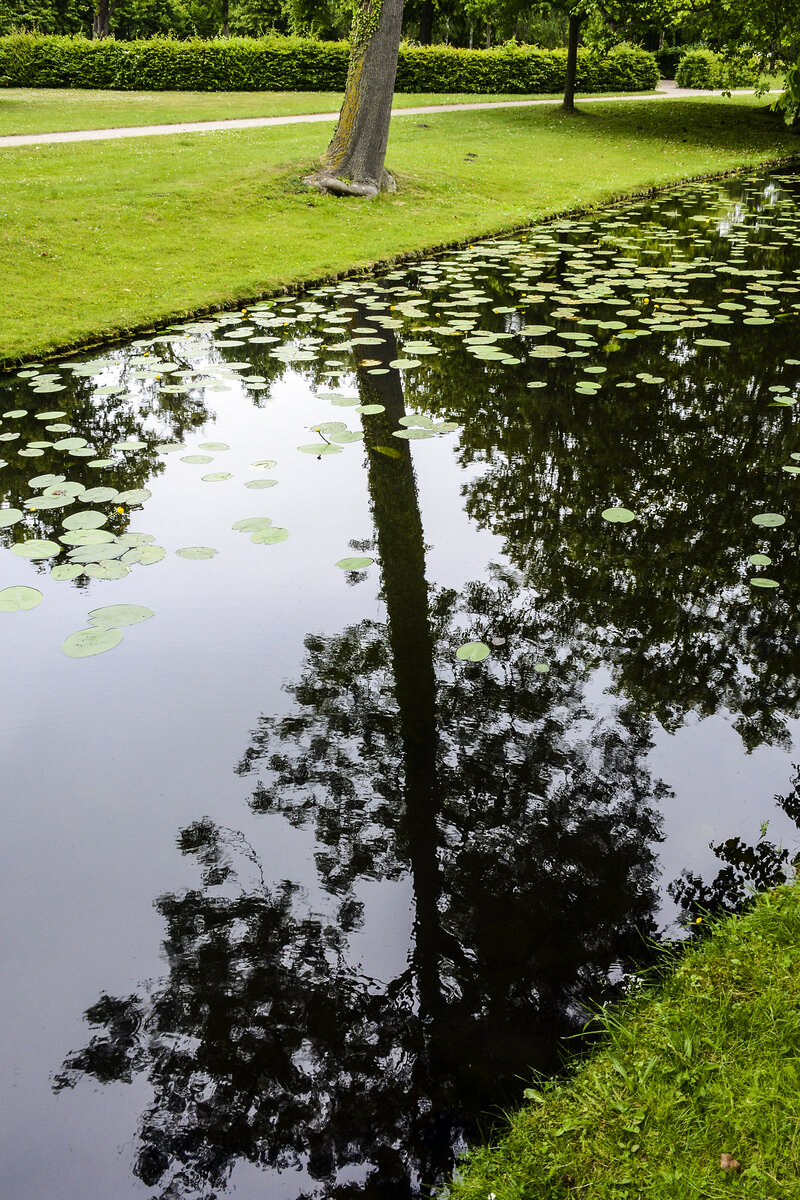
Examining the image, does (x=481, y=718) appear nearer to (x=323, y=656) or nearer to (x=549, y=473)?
(x=323, y=656)

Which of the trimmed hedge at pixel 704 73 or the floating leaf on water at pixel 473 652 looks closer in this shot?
the floating leaf on water at pixel 473 652

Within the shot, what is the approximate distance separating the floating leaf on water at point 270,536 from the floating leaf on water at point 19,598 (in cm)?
105

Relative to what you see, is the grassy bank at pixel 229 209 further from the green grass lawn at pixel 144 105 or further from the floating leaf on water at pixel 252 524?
the floating leaf on water at pixel 252 524

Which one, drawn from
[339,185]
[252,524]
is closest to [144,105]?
[339,185]

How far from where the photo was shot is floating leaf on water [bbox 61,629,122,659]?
3.24 meters

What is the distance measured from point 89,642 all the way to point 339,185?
10916 millimetres

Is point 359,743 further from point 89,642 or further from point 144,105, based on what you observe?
point 144,105

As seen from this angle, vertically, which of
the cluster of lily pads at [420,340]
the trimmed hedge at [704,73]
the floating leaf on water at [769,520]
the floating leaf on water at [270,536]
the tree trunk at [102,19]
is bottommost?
the floating leaf on water at [270,536]

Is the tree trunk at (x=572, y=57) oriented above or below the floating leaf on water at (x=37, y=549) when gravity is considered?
above

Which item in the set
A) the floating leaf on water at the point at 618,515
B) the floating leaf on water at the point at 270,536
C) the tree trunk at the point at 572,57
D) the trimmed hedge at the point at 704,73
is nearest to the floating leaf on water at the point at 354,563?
the floating leaf on water at the point at 270,536

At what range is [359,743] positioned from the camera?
2.80 m

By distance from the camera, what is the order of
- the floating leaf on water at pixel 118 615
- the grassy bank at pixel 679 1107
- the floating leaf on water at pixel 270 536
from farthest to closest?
the floating leaf on water at pixel 270 536 → the floating leaf on water at pixel 118 615 → the grassy bank at pixel 679 1107

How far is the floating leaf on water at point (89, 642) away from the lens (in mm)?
3242

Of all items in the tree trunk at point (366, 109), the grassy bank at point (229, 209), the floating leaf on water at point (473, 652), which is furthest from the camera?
the tree trunk at point (366, 109)
